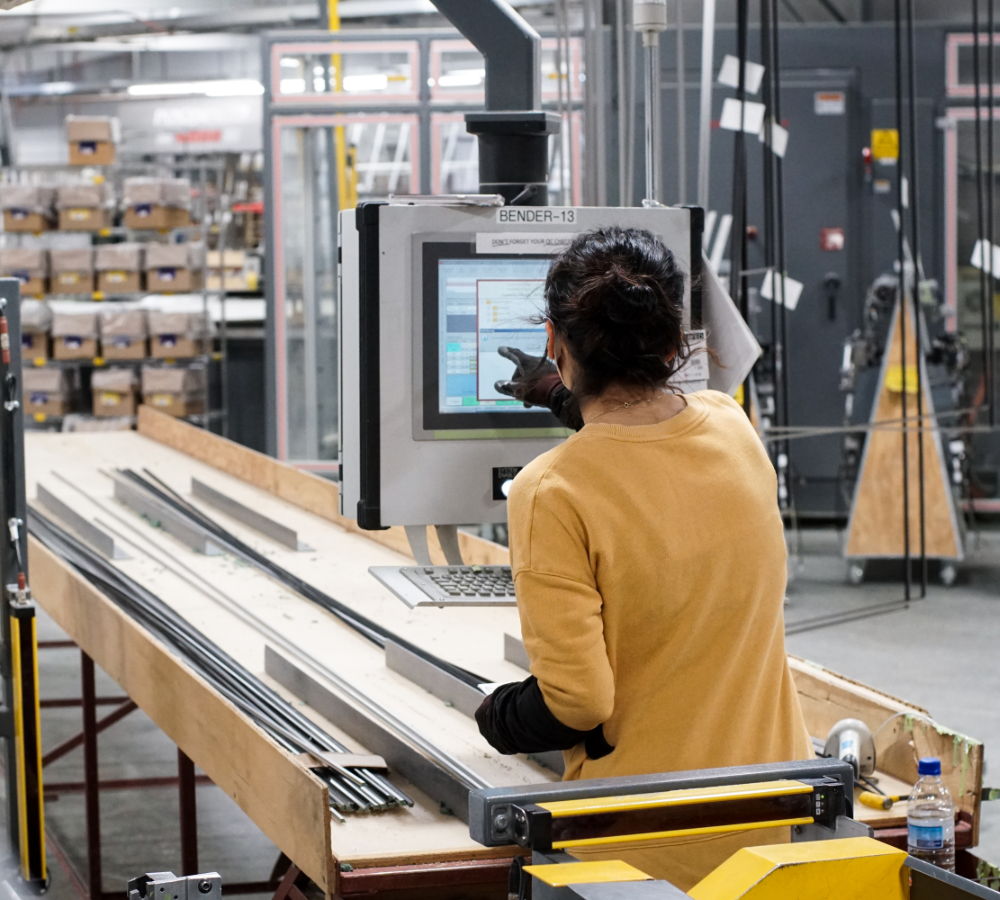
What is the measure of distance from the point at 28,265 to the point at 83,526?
586 cm

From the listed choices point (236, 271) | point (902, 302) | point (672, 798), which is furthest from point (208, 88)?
point (672, 798)

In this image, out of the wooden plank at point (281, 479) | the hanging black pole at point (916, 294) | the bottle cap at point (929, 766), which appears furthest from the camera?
the hanging black pole at point (916, 294)

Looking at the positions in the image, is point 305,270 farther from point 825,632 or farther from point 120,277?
point 825,632

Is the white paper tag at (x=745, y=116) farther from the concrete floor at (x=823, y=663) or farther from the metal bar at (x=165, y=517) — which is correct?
the metal bar at (x=165, y=517)

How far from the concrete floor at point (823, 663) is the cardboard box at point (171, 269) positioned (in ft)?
10.3

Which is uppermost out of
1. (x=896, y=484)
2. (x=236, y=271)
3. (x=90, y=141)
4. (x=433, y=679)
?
(x=90, y=141)

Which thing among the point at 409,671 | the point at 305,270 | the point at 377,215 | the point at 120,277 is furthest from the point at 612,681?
the point at 120,277

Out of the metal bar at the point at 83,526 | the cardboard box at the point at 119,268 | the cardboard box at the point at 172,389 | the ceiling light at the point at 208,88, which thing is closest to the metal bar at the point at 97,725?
the metal bar at the point at 83,526

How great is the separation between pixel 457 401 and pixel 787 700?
74 cm

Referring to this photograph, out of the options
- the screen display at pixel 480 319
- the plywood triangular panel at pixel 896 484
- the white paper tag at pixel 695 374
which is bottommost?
the plywood triangular panel at pixel 896 484

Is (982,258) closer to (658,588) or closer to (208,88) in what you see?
(658,588)

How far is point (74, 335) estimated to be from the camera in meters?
9.96

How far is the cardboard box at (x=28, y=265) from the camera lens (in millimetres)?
10000

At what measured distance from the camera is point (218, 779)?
249 cm
